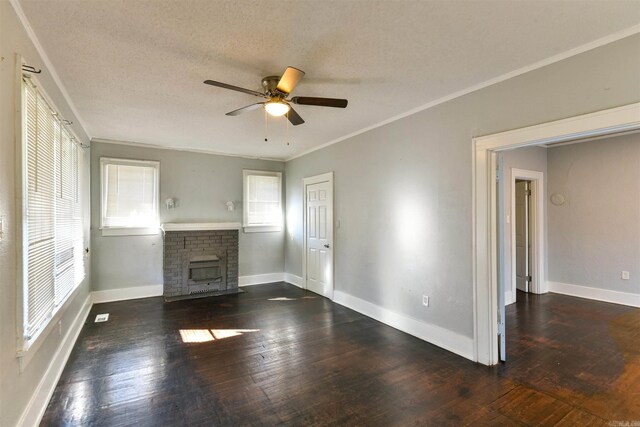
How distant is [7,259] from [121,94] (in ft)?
6.73

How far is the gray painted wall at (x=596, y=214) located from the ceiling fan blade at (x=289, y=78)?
5.23 metres

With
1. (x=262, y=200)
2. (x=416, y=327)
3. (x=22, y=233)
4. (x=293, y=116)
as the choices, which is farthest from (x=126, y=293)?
(x=416, y=327)

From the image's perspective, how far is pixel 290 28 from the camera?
2016 millimetres

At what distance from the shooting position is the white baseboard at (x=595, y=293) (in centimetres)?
457

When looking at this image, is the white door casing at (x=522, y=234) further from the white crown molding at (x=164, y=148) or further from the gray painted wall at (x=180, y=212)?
the white crown molding at (x=164, y=148)

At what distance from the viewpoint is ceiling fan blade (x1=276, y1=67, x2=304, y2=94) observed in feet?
7.25

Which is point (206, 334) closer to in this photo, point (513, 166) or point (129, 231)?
point (129, 231)

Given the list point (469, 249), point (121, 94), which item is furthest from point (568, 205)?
point (121, 94)

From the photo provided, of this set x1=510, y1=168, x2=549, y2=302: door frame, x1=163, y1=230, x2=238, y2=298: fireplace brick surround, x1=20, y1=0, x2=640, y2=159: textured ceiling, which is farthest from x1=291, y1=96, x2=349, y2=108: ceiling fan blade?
x1=510, y1=168, x2=549, y2=302: door frame

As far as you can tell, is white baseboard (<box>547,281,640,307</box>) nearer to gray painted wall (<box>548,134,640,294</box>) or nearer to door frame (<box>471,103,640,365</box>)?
gray painted wall (<box>548,134,640,294</box>)

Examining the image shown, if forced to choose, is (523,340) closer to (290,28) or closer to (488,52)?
(488,52)

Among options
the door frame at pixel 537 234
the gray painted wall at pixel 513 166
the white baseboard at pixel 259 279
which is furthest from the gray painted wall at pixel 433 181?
the door frame at pixel 537 234

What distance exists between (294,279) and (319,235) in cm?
136

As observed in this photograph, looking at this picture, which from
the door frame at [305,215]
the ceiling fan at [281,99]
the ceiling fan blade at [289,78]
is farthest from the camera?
the door frame at [305,215]
